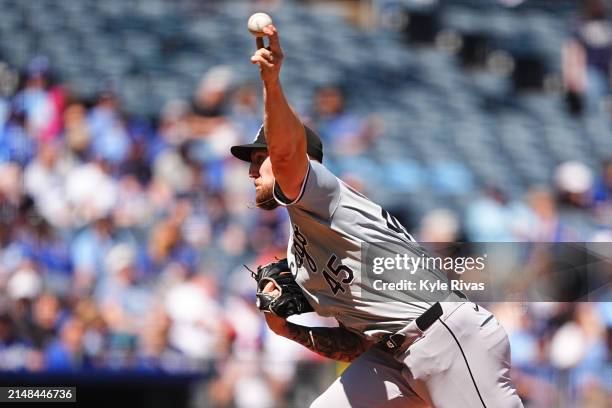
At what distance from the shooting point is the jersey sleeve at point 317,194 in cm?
343

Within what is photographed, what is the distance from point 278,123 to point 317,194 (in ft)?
1.11

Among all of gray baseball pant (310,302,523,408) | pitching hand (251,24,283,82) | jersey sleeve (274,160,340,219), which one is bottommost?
gray baseball pant (310,302,523,408)

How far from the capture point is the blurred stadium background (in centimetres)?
687

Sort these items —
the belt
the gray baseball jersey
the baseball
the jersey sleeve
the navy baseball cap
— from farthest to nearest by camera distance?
the navy baseball cap → the belt → the gray baseball jersey → the jersey sleeve → the baseball

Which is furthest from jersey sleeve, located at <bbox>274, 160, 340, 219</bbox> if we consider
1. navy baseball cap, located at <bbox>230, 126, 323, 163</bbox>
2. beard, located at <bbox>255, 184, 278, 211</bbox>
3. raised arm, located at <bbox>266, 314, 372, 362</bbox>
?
raised arm, located at <bbox>266, 314, 372, 362</bbox>

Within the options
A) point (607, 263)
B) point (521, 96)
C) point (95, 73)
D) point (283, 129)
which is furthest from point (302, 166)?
point (521, 96)

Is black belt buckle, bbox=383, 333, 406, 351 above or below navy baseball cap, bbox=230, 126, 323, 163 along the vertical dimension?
below

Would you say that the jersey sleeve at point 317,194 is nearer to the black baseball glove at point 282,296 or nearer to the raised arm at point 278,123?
the raised arm at point 278,123

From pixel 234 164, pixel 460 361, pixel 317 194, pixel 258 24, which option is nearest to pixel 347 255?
pixel 317 194

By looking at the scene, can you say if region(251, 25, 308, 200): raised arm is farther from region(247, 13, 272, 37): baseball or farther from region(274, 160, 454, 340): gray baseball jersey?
region(274, 160, 454, 340): gray baseball jersey

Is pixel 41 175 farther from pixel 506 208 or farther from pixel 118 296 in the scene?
pixel 506 208

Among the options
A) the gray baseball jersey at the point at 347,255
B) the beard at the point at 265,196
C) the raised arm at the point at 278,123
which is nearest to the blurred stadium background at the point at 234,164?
the gray baseball jersey at the point at 347,255

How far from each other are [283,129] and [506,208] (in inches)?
217

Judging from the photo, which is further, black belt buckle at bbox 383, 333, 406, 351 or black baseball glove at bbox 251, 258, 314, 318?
black baseball glove at bbox 251, 258, 314, 318
